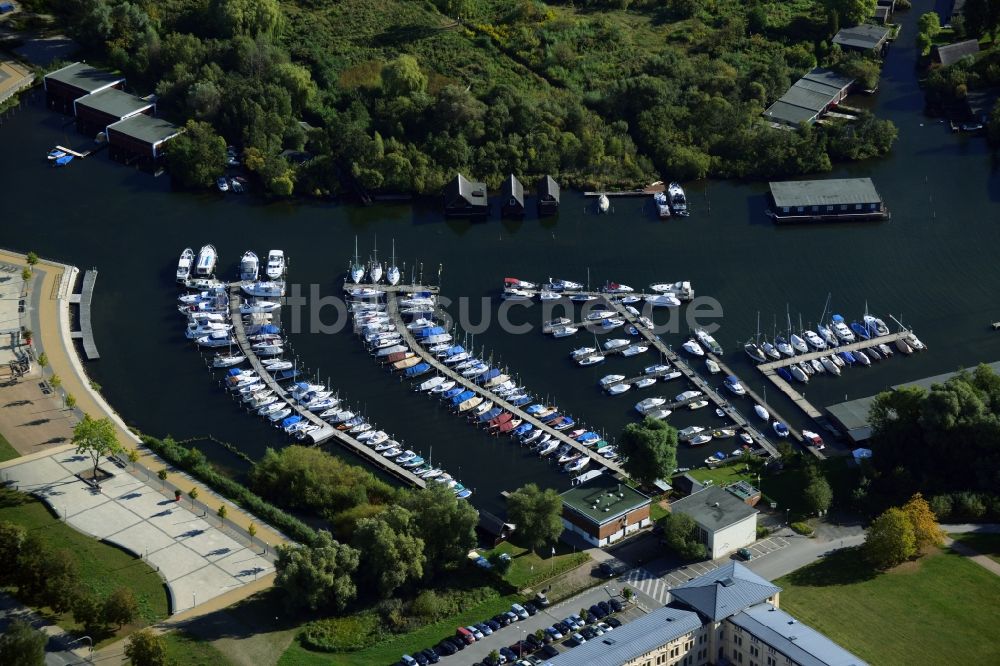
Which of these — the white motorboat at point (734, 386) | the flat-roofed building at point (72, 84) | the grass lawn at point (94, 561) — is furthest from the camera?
the flat-roofed building at point (72, 84)

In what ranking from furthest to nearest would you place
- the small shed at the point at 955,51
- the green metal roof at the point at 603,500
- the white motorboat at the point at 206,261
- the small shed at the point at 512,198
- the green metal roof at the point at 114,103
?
the small shed at the point at 955,51
the green metal roof at the point at 114,103
the small shed at the point at 512,198
the white motorboat at the point at 206,261
the green metal roof at the point at 603,500

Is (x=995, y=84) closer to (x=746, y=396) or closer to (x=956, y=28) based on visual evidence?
(x=956, y=28)

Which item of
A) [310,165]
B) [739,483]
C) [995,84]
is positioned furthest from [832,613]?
[995,84]

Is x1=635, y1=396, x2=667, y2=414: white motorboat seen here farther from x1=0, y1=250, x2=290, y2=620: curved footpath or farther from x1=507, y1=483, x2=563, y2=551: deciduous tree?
x1=0, y1=250, x2=290, y2=620: curved footpath

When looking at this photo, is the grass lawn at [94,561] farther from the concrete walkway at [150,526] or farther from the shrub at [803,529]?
the shrub at [803,529]

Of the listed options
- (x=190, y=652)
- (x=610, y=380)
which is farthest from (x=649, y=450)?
(x=190, y=652)

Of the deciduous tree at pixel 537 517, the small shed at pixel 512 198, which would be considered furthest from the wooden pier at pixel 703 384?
the deciduous tree at pixel 537 517
